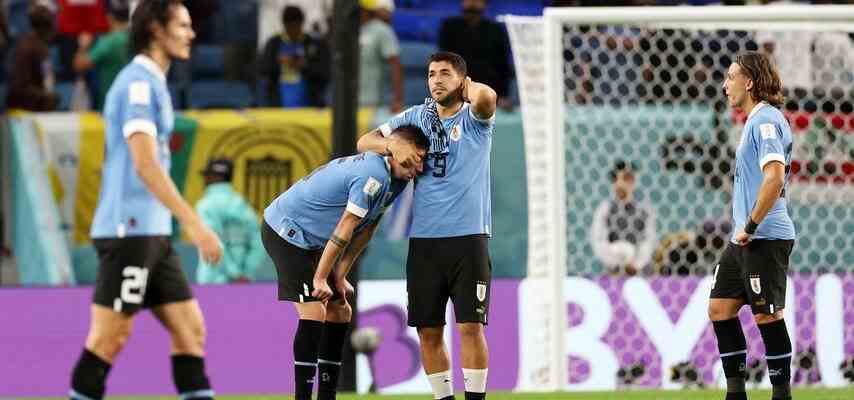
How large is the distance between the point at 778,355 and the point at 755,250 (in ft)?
1.84

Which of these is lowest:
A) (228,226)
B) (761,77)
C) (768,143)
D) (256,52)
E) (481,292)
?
(481,292)

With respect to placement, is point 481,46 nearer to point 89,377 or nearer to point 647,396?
point 647,396

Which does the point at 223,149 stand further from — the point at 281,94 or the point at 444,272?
the point at 444,272

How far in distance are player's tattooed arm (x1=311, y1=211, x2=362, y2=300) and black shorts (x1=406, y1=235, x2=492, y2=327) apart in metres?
0.49

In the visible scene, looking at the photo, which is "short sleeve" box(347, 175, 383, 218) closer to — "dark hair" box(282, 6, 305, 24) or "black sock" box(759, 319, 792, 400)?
"black sock" box(759, 319, 792, 400)

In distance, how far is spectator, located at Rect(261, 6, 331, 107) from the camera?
1441 centimetres

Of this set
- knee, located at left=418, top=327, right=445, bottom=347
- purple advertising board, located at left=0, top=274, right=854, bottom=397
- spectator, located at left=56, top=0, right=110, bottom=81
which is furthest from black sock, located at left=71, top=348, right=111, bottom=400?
spectator, located at left=56, top=0, right=110, bottom=81

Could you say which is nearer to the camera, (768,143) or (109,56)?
(768,143)

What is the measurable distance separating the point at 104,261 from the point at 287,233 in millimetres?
1899

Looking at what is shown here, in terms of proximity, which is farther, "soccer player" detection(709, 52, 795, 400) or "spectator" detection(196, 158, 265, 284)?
"spectator" detection(196, 158, 265, 284)

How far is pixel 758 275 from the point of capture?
26.0 ft

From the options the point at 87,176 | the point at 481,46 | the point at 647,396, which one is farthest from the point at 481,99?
the point at 87,176

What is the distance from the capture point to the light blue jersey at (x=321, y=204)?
773 cm

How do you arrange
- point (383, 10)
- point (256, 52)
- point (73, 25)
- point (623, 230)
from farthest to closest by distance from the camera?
point (256, 52) < point (73, 25) < point (383, 10) < point (623, 230)
